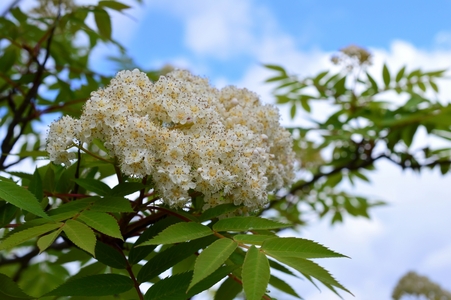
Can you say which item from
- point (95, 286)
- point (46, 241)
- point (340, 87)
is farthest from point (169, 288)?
point (340, 87)

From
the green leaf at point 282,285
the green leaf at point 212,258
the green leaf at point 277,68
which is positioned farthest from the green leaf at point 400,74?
the green leaf at point 212,258

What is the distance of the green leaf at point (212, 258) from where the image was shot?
132cm

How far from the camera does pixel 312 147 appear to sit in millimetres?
4957

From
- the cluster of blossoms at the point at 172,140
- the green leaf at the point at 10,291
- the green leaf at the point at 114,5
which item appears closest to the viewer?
the green leaf at the point at 10,291

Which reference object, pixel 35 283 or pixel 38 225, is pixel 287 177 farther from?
pixel 35 283

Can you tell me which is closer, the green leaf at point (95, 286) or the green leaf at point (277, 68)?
the green leaf at point (95, 286)

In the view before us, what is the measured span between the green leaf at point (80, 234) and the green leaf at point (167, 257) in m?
0.27

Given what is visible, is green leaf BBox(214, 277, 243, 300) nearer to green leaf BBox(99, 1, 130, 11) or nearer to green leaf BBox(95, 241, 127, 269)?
green leaf BBox(95, 241, 127, 269)

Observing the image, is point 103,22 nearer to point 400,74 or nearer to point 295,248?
point 295,248

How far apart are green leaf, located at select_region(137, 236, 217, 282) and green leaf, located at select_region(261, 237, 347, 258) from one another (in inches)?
10.1

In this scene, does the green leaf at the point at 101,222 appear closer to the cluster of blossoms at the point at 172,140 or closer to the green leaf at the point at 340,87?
the cluster of blossoms at the point at 172,140

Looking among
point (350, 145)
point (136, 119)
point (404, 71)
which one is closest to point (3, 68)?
point (136, 119)

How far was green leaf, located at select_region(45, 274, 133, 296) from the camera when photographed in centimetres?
158

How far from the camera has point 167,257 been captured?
1.67 m
